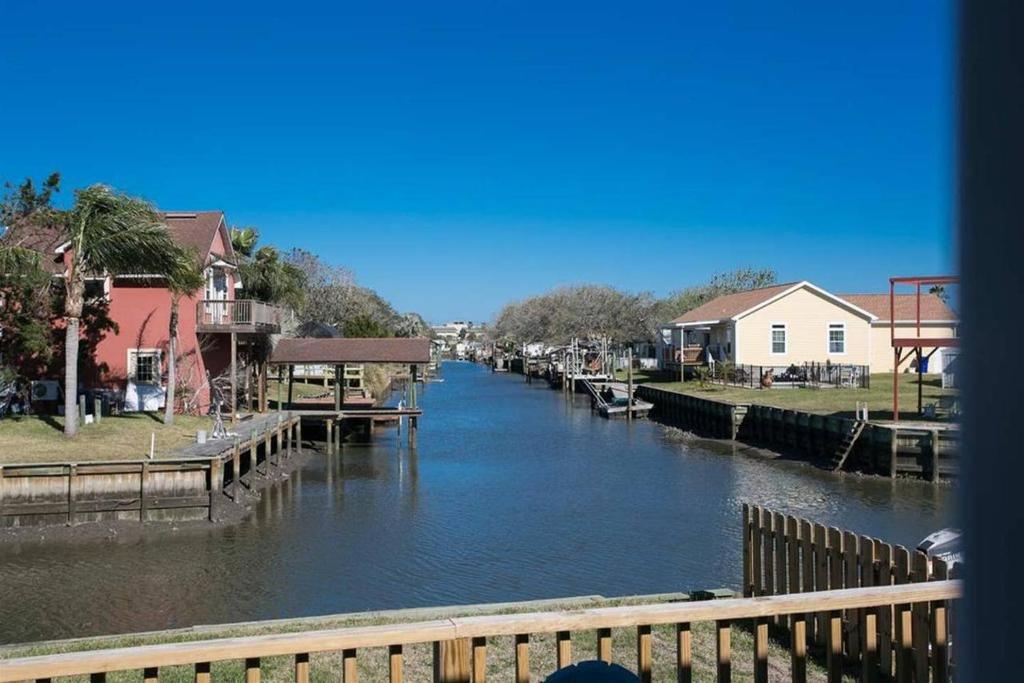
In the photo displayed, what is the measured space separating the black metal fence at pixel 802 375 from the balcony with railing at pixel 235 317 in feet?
84.5

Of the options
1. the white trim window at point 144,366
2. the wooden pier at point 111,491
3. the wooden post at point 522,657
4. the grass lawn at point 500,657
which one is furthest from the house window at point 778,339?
the wooden post at point 522,657

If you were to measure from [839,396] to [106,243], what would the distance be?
99.1 ft

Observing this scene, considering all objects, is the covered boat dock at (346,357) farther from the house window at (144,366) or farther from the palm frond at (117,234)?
the palm frond at (117,234)

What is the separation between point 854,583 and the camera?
303 inches

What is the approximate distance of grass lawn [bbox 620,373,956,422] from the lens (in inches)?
Result: 1324

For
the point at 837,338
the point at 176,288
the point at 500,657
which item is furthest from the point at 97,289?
the point at 837,338

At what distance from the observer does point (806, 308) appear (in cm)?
5119

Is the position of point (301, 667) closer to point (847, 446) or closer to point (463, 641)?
point (463, 641)

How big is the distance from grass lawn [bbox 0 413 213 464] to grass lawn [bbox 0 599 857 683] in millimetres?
13985

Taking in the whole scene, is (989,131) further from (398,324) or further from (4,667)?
(398,324)

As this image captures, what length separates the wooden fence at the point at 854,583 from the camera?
587cm

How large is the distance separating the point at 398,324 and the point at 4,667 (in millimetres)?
111869

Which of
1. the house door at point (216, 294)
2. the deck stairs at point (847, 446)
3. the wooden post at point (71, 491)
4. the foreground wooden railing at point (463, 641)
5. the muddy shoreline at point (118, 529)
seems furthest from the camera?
the house door at point (216, 294)

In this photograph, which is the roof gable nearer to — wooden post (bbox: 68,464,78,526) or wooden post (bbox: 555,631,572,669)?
wooden post (bbox: 68,464,78,526)
